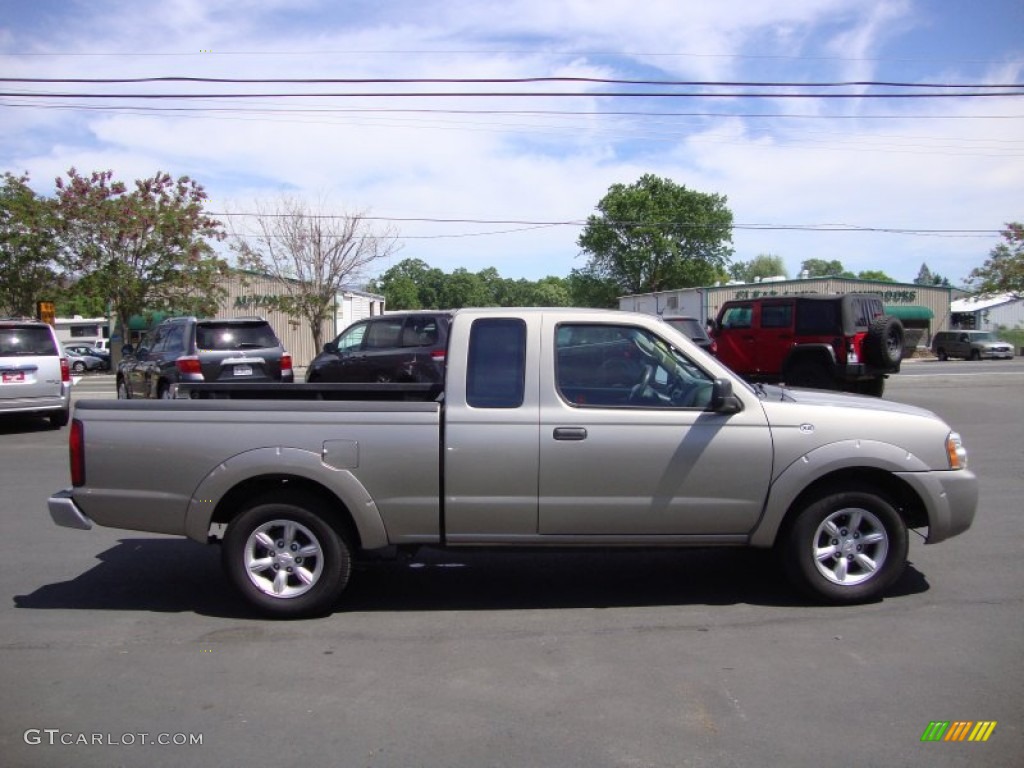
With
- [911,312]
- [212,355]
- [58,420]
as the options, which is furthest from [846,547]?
[911,312]

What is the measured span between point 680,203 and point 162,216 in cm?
4851

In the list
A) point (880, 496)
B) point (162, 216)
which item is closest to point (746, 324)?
point (880, 496)

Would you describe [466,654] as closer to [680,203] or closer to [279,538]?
[279,538]

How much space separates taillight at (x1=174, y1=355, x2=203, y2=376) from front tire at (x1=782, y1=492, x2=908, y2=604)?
405 inches

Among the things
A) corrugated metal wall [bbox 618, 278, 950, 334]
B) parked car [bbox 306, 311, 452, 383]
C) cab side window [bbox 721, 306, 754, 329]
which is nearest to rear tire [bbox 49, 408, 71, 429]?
parked car [bbox 306, 311, 452, 383]

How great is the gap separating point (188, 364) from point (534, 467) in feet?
31.3

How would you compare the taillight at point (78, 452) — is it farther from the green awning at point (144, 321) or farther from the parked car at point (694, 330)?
the green awning at point (144, 321)

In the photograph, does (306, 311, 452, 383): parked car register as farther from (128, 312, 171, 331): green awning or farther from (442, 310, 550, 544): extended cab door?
(128, 312, 171, 331): green awning

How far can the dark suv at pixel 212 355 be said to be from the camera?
13141mm

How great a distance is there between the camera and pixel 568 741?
365 cm

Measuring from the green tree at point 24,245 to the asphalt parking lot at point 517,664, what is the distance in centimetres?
3051

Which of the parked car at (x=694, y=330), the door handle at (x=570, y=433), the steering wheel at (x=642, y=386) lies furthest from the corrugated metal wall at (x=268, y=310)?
the door handle at (x=570, y=433)

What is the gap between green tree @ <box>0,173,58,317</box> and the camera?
3244 cm

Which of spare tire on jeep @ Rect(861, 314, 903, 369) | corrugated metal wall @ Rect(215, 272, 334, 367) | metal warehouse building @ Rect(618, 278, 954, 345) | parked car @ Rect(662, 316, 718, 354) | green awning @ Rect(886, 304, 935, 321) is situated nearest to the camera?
spare tire on jeep @ Rect(861, 314, 903, 369)
